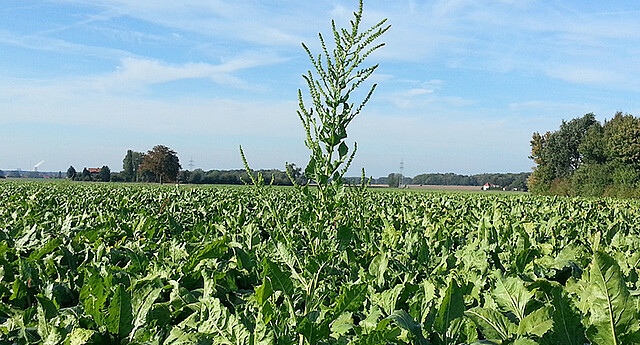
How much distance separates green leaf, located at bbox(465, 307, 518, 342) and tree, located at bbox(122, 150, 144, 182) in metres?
128

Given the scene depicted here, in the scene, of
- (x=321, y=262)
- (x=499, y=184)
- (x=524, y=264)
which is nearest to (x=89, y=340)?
(x=321, y=262)

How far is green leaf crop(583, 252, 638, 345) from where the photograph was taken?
3.92 feet

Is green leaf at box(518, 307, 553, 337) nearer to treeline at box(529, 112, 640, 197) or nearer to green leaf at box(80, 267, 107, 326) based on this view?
green leaf at box(80, 267, 107, 326)

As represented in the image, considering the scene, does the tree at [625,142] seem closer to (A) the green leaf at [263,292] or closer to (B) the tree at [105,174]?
(A) the green leaf at [263,292]

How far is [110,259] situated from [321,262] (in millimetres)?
1345

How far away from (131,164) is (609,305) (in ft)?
445

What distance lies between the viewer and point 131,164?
128 meters

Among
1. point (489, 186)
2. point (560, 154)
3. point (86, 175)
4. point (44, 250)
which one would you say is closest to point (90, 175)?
point (86, 175)

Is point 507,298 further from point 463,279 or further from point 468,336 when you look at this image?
point 463,279

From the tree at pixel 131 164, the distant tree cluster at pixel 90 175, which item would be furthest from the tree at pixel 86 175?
the tree at pixel 131 164

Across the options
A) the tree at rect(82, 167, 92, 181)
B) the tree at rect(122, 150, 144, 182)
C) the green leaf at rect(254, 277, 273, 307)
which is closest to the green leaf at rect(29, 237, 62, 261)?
the green leaf at rect(254, 277, 273, 307)

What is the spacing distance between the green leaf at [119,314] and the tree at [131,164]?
A: 12784 centimetres

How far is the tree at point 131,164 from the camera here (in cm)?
12328

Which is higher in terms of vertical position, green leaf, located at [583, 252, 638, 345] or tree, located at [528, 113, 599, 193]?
tree, located at [528, 113, 599, 193]
